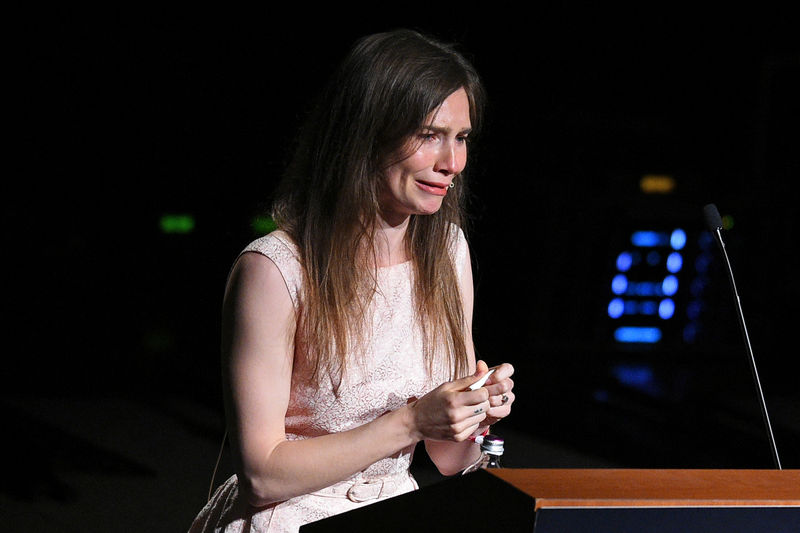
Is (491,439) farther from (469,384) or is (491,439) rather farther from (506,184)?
(506,184)

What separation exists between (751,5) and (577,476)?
6.25 metres

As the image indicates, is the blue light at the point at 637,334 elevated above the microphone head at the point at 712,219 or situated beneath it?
situated beneath

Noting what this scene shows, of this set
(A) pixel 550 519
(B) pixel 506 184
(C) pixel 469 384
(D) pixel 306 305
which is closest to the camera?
(A) pixel 550 519

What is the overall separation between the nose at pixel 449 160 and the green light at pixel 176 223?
5.37m

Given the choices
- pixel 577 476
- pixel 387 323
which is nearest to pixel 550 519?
pixel 577 476

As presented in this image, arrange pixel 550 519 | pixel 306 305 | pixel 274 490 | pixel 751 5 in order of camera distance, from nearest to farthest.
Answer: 1. pixel 550 519
2. pixel 274 490
3. pixel 306 305
4. pixel 751 5

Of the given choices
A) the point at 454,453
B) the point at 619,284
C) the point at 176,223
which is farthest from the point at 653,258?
the point at 454,453

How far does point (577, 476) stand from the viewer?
0.90 metres

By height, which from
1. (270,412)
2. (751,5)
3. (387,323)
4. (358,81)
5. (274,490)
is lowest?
(274,490)

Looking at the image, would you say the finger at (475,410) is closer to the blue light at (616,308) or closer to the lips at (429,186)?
the lips at (429,186)

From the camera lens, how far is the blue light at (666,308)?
6.73 metres

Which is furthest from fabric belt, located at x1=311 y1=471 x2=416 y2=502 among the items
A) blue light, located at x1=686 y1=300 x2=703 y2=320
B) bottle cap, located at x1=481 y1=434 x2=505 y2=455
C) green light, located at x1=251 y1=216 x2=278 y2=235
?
blue light, located at x1=686 y1=300 x2=703 y2=320

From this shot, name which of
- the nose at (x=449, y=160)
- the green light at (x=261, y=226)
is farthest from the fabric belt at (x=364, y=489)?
the green light at (x=261, y=226)

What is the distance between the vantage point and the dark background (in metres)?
5.74
